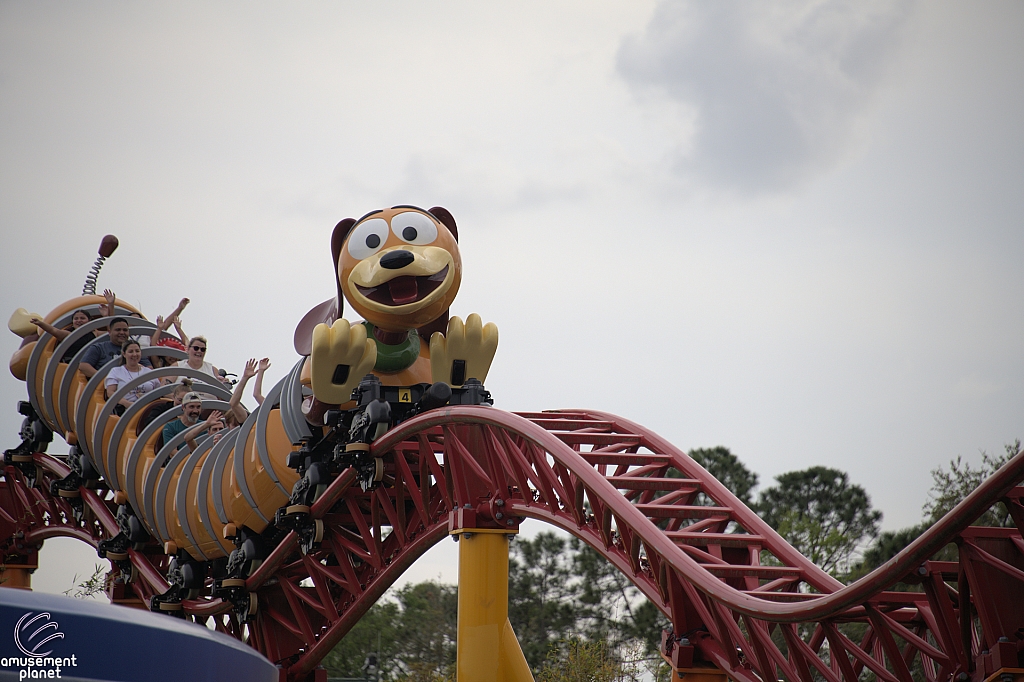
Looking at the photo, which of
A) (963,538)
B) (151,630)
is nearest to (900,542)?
(963,538)

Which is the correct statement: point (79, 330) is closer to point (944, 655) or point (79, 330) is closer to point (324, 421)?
point (324, 421)

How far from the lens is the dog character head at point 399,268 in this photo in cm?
1124

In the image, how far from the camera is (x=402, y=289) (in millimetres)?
11352

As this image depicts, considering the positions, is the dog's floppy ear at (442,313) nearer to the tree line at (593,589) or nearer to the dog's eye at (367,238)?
the dog's eye at (367,238)

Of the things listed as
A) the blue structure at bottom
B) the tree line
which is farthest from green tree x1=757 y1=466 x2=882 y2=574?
the blue structure at bottom

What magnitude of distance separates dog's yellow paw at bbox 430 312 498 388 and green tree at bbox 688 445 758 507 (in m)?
22.4

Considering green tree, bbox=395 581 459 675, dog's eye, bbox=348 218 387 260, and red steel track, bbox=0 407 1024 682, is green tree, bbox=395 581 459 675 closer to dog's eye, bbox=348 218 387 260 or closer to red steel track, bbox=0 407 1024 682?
red steel track, bbox=0 407 1024 682

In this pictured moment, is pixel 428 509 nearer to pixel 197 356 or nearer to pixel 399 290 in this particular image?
pixel 399 290

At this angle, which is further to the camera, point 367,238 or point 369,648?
point 369,648

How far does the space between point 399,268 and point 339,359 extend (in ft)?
3.67

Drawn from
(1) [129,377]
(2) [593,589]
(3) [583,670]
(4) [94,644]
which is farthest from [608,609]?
(4) [94,644]

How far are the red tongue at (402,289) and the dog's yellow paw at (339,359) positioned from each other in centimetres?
49

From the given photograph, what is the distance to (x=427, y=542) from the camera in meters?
12.7

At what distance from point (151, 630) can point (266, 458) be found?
26.5ft
